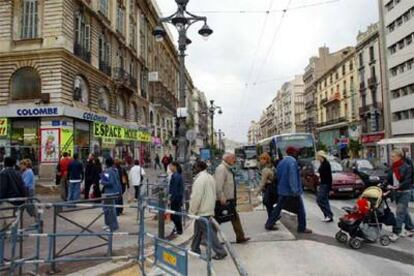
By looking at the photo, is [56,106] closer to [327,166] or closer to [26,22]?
[26,22]

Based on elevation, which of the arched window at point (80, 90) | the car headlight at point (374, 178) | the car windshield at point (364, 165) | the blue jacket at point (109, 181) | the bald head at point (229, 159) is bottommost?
the car headlight at point (374, 178)

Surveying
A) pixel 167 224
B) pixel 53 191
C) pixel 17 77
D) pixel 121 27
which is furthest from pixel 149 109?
pixel 167 224

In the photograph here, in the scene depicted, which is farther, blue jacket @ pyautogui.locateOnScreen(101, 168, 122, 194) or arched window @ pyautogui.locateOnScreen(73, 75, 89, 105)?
arched window @ pyautogui.locateOnScreen(73, 75, 89, 105)

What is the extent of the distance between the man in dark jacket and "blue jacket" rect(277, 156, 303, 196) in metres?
5.34

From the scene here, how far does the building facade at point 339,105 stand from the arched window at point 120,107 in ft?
106

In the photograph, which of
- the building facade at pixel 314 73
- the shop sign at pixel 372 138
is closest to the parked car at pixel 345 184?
the shop sign at pixel 372 138

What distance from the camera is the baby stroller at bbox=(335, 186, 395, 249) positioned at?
8.16 m

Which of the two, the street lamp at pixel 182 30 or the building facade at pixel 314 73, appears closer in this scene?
the street lamp at pixel 182 30

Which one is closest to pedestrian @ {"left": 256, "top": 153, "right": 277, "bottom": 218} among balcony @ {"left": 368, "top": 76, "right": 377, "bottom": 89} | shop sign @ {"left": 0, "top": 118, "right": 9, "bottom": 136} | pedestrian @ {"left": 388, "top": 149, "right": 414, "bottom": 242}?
pedestrian @ {"left": 388, "top": 149, "right": 414, "bottom": 242}

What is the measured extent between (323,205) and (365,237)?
2.68 m

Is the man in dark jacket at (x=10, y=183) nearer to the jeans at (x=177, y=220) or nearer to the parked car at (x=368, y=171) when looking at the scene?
the jeans at (x=177, y=220)

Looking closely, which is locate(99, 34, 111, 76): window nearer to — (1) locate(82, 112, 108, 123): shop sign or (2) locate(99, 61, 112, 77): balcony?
(2) locate(99, 61, 112, 77): balcony

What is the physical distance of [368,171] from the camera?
20.3m

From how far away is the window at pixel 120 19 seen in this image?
37.3 m
